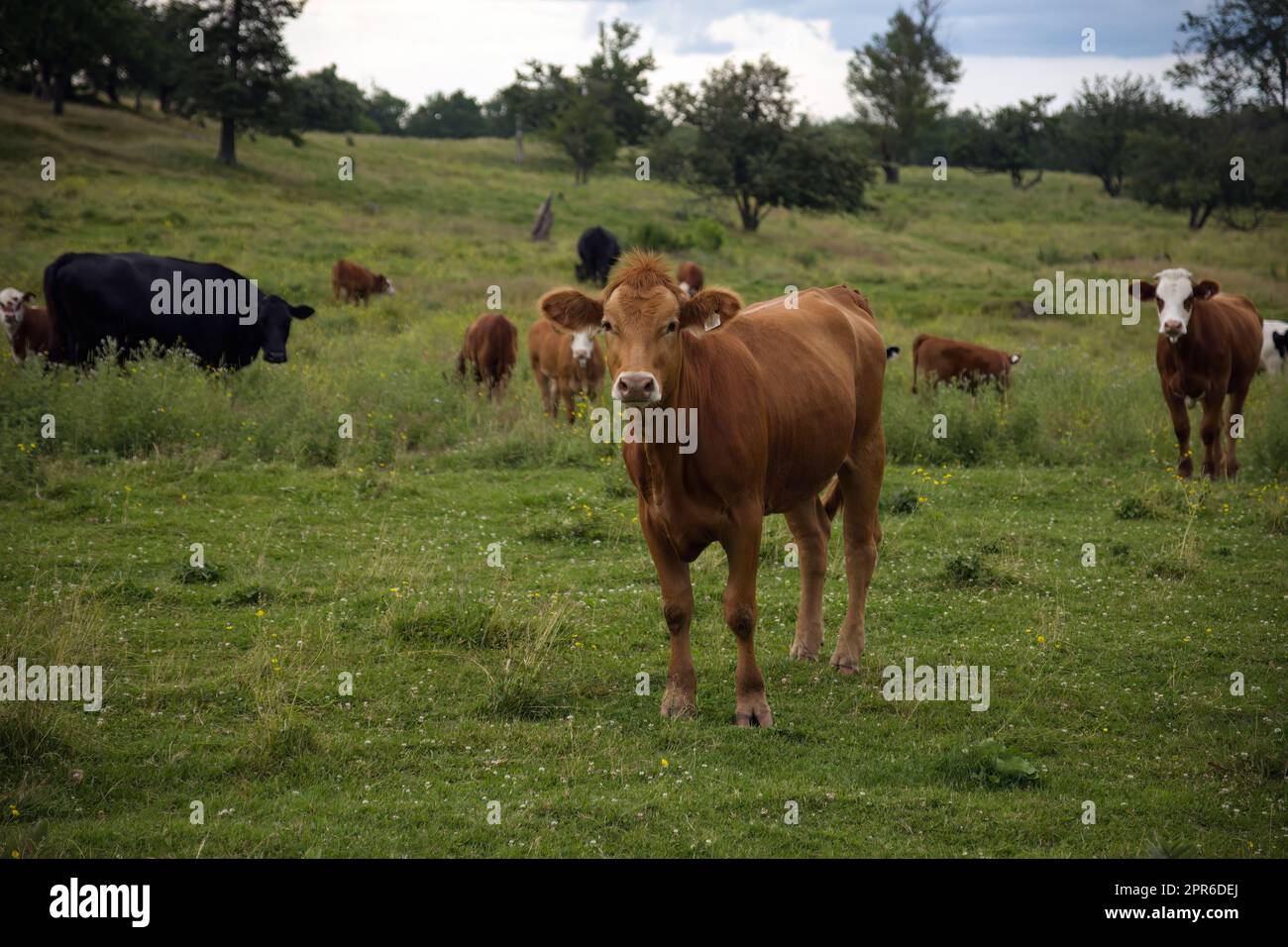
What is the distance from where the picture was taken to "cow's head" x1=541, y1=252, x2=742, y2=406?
5.85 m

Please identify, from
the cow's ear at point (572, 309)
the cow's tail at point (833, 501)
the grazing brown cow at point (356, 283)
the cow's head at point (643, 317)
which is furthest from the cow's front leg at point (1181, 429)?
the grazing brown cow at point (356, 283)

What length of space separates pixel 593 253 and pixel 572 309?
81.4 ft

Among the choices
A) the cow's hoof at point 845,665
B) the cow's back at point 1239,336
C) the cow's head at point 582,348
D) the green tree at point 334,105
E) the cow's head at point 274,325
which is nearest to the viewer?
the cow's hoof at point 845,665

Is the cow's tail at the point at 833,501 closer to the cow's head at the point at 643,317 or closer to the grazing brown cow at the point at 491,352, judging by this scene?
the cow's head at the point at 643,317

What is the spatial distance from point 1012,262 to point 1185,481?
94.9 ft

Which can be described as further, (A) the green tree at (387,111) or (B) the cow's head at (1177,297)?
(A) the green tree at (387,111)

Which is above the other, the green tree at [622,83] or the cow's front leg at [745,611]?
the green tree at [622,83]

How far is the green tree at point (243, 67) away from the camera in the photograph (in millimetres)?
44250

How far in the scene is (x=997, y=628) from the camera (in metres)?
8.17

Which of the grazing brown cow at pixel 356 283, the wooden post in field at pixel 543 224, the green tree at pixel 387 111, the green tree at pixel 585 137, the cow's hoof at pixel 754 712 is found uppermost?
the green tree at pixel 387 111

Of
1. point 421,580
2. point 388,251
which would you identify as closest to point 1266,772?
point 421,580

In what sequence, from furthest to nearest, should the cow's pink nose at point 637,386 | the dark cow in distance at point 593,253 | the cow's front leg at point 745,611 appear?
the dark cow in distance at point 593,253 → the cow's front leg at point 745,611 → the cow's pink nose at point 637,386

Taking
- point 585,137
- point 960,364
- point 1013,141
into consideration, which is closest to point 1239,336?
point 960,364

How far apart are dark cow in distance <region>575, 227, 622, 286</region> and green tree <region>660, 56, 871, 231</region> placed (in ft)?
47.9
